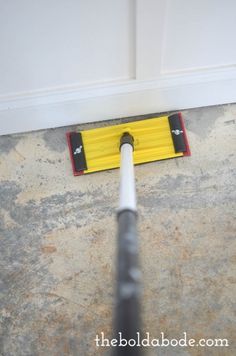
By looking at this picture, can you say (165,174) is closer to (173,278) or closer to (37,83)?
(173,278)

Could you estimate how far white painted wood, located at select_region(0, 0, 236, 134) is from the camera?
101cm

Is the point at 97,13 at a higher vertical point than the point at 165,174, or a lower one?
higher

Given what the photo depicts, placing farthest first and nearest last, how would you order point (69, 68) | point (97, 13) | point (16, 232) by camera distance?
point (16, 232)
point (69, 68)
point (97, 13)

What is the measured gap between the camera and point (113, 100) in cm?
134

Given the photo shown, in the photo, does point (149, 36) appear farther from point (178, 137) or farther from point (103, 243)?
point (103, 243)

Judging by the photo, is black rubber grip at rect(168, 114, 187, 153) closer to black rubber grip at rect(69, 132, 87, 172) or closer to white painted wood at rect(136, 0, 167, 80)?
white painted wood at rect(136, 0, 167, 80)

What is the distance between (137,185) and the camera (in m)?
1.38

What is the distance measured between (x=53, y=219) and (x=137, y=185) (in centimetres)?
34

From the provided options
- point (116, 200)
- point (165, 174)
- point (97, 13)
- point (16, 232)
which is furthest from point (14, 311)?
point (97, 13)

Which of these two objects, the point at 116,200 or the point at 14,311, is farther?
the point at 116,200

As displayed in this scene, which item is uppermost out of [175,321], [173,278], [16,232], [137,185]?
[137,185]

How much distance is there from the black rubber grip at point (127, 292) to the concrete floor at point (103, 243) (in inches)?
27.6

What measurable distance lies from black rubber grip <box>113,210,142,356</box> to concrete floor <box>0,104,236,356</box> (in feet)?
2.30

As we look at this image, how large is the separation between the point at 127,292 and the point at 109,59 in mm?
Answer: 876
